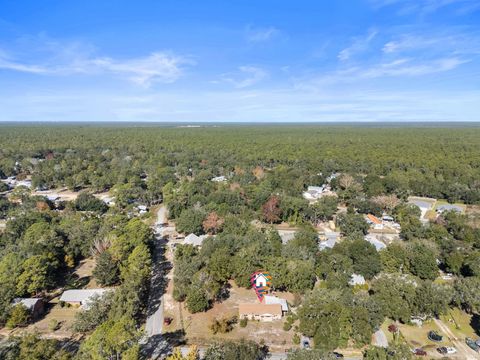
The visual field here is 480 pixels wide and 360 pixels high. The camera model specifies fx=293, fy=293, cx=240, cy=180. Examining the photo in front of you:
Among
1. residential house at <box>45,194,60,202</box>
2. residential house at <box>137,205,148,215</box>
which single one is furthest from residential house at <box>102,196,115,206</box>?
residential house at <box>45,194,60,202</box>

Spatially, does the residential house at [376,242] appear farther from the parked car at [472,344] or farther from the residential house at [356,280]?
the parked car at [472,344]

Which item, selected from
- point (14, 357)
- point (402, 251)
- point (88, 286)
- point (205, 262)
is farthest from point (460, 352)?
point (88, 286)

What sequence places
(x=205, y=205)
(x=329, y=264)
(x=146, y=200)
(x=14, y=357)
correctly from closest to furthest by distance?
1. (x=14, y=357)
2. (x=329, y=264)
3. (x=205, y=205)
4. (x=146, y=200)

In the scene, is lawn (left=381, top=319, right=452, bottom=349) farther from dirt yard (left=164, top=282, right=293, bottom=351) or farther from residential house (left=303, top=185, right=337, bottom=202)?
residential house (left=303, top=185, right=337, bottom=202)

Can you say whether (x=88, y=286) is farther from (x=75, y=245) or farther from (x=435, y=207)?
(x=435, y=207)

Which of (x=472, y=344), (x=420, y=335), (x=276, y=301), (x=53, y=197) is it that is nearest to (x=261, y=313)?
(x=276, y=301)

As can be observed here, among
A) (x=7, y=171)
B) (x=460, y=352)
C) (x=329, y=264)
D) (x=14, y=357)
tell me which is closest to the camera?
(x=14, y=357)
